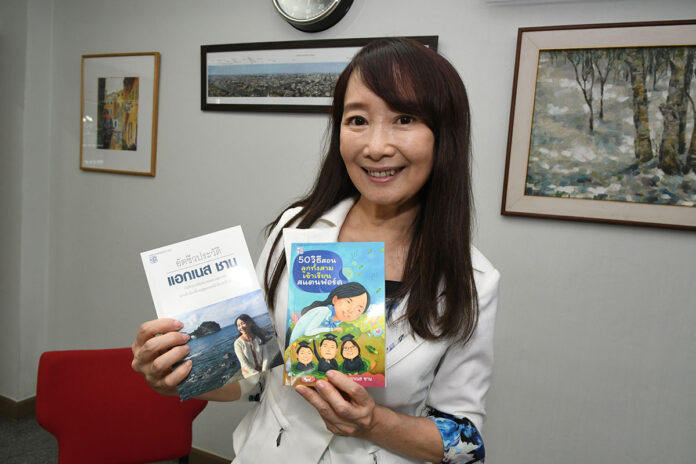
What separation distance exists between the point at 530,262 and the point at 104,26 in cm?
267

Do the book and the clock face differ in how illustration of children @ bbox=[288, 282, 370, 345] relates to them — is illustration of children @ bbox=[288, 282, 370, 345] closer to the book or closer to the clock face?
the book

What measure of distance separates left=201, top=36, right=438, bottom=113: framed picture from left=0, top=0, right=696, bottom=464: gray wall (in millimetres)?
64

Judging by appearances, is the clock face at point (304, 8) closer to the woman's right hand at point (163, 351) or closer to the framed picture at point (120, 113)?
the framed picture at point (120, 113)

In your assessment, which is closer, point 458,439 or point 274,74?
point 458,439

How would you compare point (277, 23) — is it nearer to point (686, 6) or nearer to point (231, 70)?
point (231, 70)

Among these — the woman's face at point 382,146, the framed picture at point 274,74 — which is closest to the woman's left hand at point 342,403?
the woman's face at point 382,146

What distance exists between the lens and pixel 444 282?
1045 mm

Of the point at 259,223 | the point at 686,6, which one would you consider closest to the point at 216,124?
the point at 259,223

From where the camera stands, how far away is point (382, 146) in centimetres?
94

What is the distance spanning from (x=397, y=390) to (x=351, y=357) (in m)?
0.19

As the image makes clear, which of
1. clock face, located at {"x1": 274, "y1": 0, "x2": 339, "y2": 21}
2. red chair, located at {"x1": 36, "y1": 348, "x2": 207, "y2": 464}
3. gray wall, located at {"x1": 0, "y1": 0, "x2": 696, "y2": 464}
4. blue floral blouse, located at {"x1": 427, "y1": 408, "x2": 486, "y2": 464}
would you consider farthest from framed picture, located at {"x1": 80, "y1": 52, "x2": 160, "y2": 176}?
blue floral blouse, located at {"x1": 427, "y1": 408, "x2": 486, "y2": 464}

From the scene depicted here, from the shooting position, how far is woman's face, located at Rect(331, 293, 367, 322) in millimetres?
889

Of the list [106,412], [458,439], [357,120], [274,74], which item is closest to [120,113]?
[274,74]

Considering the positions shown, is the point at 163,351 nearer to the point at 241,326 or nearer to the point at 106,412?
the point at 241,326
